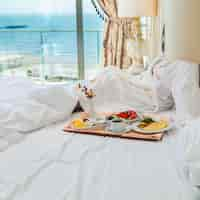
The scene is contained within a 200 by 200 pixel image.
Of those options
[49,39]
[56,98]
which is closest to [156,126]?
[56,98]

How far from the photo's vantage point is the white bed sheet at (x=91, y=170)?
4.00 ft

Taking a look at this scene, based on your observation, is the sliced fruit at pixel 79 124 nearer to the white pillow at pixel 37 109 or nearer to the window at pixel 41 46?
the white pillow at pixel 37 109

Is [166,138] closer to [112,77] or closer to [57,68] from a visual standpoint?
[112,77]

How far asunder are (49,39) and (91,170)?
14.9ft

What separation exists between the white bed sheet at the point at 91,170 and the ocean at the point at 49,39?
11.7 ft

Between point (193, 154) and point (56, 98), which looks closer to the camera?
point (193, 154)

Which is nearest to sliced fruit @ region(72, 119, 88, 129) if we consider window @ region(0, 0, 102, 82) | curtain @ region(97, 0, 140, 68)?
curtain @ region(97, 0, 140, 68)

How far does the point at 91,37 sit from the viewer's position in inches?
210

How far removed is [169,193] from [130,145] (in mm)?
535

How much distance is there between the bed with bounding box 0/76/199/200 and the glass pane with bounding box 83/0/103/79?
10.0 ft

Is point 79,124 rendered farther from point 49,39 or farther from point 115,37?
point 49,39

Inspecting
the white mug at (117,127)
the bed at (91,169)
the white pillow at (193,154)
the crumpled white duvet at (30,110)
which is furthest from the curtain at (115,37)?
the white pillow at (193,154)

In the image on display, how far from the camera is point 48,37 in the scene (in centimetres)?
557

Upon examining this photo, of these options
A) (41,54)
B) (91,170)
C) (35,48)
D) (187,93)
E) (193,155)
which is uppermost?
(35,48)
